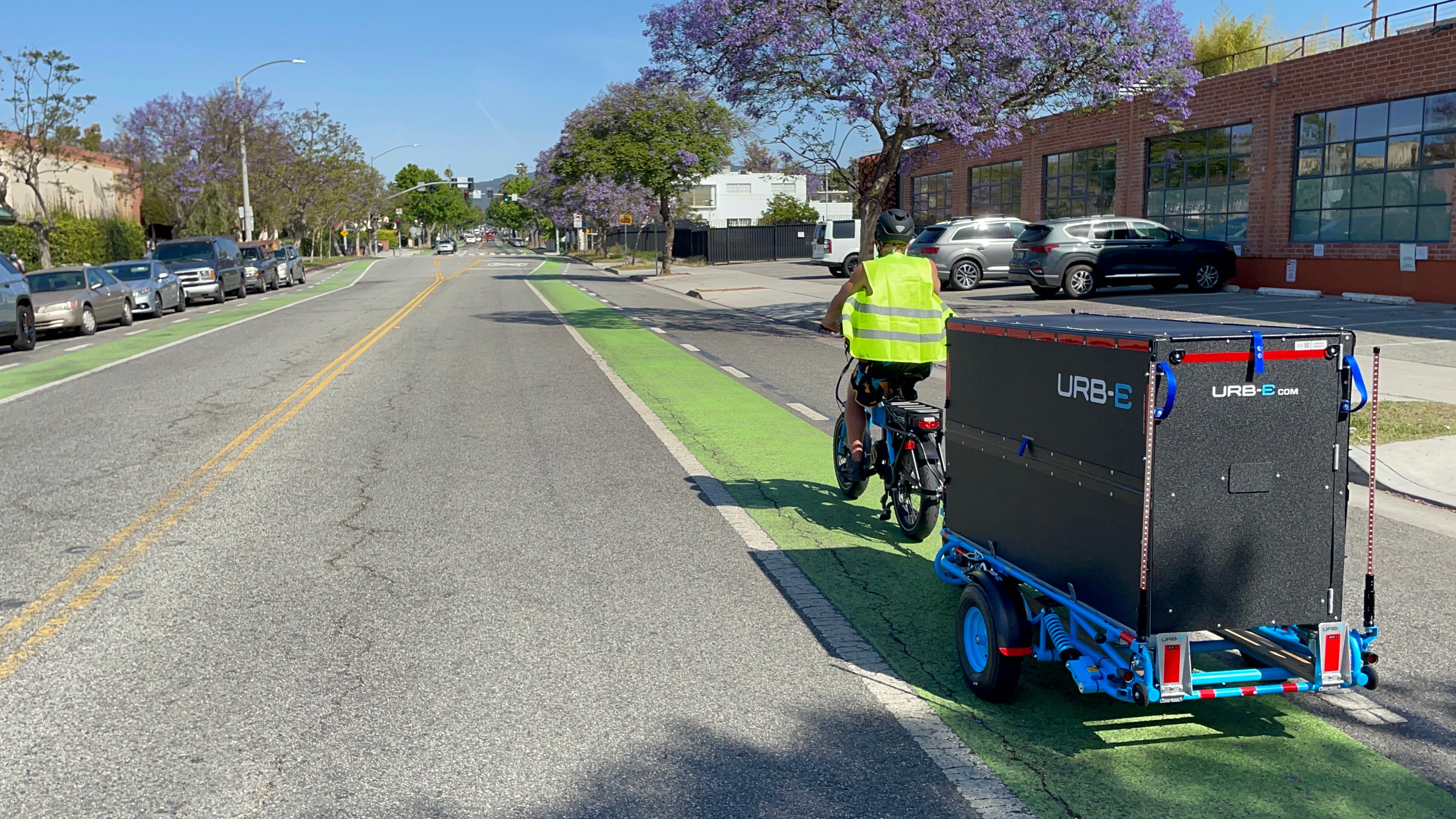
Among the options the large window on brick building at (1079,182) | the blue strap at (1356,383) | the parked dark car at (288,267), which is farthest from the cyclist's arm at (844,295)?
the parked dark car at (288,267)

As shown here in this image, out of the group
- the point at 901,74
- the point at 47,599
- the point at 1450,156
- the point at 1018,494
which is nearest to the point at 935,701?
the point at 1018,494

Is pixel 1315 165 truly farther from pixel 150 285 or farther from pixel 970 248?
pixel 150 285

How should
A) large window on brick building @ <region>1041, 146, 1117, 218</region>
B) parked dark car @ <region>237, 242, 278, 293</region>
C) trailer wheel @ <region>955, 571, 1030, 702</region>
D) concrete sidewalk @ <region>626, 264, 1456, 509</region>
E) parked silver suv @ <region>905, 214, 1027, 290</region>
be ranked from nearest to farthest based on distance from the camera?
trailer wheel @ <region>955, 571, 1030, 702</region>, concrete sidewalk @ <region>626, 264, 1456, 509</region>, parked silver suv @ <region>905, 214, 1027, 290</region>, large window on brick building @ <region>1041, 146, 1117, 218</region>, parked dark car @ <region>237, 242, 278, 293</region>

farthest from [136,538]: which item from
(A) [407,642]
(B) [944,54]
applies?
(B) [944,54]

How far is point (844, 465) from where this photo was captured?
7941 millimetres

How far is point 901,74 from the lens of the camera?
1814cm

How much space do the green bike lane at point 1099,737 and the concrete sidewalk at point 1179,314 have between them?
4.09 m

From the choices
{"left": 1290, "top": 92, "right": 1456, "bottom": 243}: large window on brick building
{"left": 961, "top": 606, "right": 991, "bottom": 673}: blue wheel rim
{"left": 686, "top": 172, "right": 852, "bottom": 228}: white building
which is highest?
{"left": 686, "top": 172, "right": 852, "bottom": 228}: white building

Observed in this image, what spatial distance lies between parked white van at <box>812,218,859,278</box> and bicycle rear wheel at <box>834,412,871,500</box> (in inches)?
A: 1219

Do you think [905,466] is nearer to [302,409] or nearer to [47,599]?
[47,599]

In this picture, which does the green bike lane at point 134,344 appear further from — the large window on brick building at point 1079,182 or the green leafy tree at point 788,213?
the green leafy tree at point 788,213

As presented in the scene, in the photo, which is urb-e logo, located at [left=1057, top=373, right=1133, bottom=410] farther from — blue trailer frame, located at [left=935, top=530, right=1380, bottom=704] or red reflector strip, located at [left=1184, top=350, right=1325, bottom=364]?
blue trailer frame, located at [left=935, top=530, right=1380, bottom=704]

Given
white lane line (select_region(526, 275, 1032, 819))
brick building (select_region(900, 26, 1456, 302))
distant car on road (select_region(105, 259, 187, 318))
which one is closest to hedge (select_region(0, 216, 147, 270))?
distant car on road (select_region(105, 259, 187, 318))

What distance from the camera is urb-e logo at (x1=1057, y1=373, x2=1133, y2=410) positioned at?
3992 millimetres
